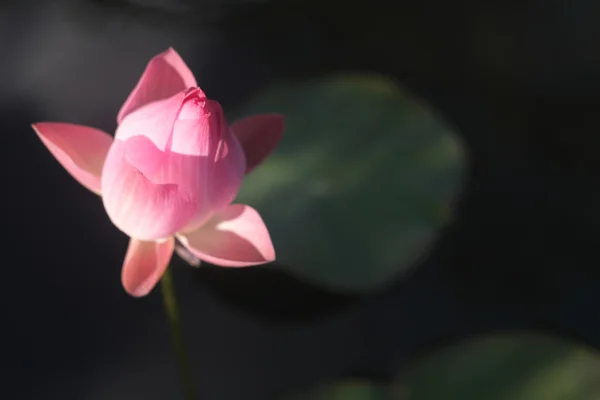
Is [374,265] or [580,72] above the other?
[580,72]

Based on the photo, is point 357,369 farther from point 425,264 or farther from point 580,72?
point 580,72

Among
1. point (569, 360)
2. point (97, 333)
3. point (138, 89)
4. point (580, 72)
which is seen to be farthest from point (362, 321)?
point (580, 72)

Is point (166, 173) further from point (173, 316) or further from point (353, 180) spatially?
point (353, 180)

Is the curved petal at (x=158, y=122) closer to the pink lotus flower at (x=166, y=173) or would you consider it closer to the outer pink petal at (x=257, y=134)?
the pink lotus flower at (x=166, y=173)

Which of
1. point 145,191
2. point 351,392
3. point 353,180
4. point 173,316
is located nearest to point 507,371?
point 351,392

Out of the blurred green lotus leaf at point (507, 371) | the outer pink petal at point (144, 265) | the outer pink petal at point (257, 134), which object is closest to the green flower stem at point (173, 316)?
the outer pink petal at point (144, 265)

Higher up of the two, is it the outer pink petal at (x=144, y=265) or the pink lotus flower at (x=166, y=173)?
the pink lotus flower at (x=166, y=173)
